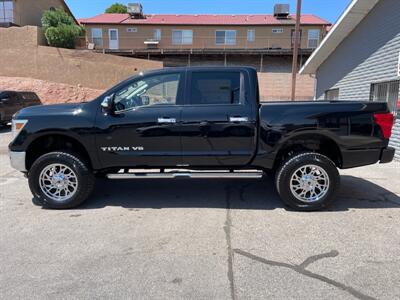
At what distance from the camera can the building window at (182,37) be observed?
35.9m

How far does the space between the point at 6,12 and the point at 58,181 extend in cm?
3378

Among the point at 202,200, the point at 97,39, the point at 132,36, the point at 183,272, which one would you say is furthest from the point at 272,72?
the point at 183,272

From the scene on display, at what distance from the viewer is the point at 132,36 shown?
36062 mm

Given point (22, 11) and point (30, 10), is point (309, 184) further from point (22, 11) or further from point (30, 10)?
point (30, 10)

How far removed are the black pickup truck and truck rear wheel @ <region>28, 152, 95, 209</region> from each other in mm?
15

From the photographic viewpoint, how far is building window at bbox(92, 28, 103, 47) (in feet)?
119

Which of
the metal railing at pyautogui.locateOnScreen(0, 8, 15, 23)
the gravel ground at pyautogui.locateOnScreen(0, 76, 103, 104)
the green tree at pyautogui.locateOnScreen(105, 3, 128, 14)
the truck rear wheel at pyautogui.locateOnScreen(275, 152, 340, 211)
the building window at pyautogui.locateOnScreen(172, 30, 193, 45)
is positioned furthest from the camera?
the green tree at pyautogui.locateOnScreen(105, 3, 128, 14)

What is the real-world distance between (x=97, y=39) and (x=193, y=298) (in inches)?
1459

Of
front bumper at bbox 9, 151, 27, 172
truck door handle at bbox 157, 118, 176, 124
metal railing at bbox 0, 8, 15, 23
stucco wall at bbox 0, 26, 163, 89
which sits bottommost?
front bumper at bbox 9, 151, 27, 172

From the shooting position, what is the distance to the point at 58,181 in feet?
17.3

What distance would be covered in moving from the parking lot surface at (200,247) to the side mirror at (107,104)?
4.84ft

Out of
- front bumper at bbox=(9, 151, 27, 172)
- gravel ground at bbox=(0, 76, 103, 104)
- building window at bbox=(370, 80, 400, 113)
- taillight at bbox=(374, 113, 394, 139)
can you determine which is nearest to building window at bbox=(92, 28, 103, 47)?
gravel ground at bbox=(0, 76, 103, 104)

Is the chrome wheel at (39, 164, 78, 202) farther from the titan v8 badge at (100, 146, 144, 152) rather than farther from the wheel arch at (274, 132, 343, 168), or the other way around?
the wheel arch at (274, 132, 343, 168)

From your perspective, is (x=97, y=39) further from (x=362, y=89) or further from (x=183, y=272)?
(x=183, y=272)
